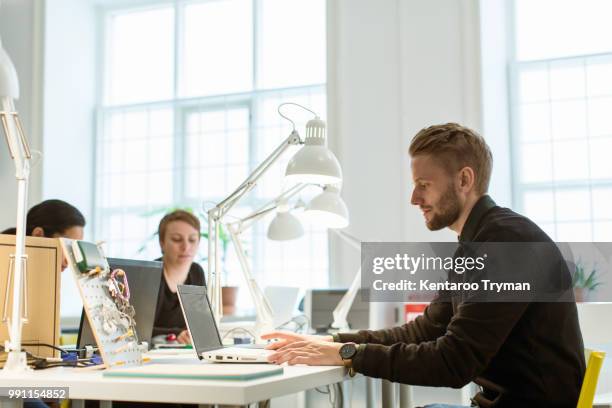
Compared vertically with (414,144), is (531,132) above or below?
above

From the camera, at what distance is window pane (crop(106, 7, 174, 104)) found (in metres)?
6.10

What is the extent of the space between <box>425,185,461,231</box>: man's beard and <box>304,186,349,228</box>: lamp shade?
51.4 inches

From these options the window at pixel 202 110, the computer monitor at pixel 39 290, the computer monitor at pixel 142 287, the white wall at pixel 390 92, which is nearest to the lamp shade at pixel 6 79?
the computer monitor at pixel 39 290

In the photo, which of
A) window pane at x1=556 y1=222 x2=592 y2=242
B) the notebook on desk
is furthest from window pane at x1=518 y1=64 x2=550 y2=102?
the notebook on desk

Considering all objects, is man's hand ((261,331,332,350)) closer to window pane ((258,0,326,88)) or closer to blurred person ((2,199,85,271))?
blurred person ((2,199,85,271))

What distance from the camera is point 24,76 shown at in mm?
5832

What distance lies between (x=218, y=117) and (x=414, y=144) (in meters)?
3.98

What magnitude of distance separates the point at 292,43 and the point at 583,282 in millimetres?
2736

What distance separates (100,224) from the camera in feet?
20.1

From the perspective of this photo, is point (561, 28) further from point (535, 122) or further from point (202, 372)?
point (202, 372)

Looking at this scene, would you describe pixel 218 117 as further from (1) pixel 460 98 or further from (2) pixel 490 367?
(2) pixel 490 367

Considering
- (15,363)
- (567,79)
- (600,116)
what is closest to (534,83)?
(567,79)

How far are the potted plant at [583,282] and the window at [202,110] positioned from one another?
1.78 m

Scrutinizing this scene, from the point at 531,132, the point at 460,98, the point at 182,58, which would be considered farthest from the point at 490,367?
the point at 182,58
